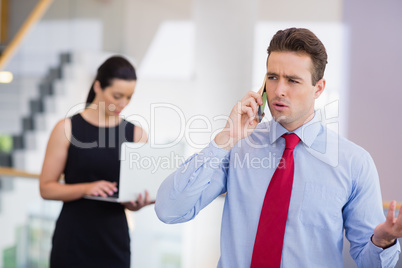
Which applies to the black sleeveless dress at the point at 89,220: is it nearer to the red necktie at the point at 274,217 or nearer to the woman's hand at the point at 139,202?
the woman's hand at the point at 139,202

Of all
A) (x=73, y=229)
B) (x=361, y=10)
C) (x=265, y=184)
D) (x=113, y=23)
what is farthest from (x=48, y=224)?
(x=113, y=23)

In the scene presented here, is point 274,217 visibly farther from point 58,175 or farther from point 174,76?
point 174,76

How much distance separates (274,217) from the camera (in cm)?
134

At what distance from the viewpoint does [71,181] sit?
2.05 metres

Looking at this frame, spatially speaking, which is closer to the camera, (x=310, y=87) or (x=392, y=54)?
(x=310, y=87)

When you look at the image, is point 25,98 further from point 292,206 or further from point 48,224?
point 292,206

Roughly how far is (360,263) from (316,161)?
1.06 ft

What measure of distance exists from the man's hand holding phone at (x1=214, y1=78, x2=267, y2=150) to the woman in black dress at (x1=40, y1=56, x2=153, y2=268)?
741 mm

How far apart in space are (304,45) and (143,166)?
0.96 metres

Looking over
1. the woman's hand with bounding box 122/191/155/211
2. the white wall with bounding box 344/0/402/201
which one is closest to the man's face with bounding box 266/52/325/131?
the woman's hand with bounding box 122/191/155/211

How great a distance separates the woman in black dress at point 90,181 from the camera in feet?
6.58

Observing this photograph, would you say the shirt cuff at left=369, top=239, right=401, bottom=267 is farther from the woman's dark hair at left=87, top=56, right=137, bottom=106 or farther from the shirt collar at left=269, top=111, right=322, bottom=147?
the woman's dark hair at left=87, top=56, right=137, bottom=106

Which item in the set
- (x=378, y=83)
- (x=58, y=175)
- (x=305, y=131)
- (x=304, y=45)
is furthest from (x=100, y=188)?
(x=378, y=83)

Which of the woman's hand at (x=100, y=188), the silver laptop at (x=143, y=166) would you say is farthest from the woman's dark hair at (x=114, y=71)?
the woman's hand at (x=100, y=188)
